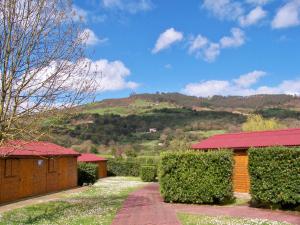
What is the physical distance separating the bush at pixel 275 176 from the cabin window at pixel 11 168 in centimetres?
1419

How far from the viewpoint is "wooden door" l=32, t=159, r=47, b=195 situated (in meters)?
26.1

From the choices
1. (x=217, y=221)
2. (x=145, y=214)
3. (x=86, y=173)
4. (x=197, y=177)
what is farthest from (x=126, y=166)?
(x=217, y=221)

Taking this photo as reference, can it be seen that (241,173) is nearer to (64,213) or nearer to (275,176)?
(275,176)

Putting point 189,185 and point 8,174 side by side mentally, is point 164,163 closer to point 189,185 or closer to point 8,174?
point 189,185

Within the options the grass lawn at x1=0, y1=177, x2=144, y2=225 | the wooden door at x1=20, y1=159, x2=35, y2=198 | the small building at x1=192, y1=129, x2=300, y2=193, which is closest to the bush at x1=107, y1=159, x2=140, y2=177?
the small building at x1=192, y1=129, x2=300, y2=193

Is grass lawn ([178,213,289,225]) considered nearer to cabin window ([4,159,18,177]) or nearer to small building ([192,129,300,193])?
small building ([192,129,300,193])

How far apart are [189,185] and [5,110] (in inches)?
456

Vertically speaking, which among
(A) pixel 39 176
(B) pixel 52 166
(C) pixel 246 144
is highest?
(C) pixel 246 144

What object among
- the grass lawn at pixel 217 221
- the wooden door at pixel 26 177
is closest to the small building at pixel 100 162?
the wooden door at pixel 26 177

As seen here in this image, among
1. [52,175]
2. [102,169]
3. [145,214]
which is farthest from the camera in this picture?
[102,169]

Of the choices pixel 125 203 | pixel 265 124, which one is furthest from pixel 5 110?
pixel 265 124

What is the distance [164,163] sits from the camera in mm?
21828

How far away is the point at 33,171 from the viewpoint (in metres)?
26.0

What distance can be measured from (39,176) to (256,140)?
15.7m
